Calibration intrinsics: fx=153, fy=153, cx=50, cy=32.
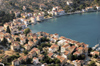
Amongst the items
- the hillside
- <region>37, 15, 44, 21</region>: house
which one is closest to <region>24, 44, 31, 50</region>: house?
<region>37, 15, 44, 21</region>: house

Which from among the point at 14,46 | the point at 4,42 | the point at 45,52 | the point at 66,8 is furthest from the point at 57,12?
the point at 45,52

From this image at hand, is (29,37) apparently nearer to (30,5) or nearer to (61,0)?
(30,5)

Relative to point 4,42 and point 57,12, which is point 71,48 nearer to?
point 4,42

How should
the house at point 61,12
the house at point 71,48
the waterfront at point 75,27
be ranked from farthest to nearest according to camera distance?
1. the house at point 61,12
2. the waterfront at point 75,27
3. the house at point 71,48

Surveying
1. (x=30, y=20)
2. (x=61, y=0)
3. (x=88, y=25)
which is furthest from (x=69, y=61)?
(x=61, y=0)

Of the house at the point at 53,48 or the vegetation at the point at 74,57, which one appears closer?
the vegetation at the point at 74,57

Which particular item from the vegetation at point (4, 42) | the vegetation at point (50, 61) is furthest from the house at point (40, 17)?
the vegetation at point (50, 61)

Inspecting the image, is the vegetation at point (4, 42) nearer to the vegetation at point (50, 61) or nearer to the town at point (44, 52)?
the town at point (44, 52)

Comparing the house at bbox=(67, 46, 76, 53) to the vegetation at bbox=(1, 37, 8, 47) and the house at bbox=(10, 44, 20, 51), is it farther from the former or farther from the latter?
the vegetation at bbox=(1, 37, 8, 47)

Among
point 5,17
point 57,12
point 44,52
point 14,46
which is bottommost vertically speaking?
point 44,52
